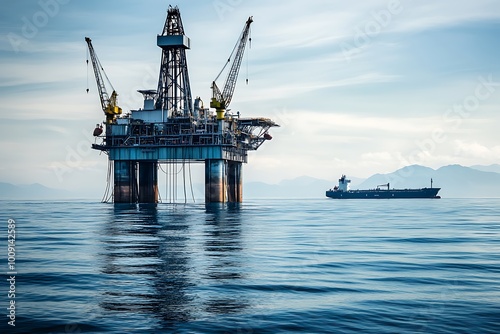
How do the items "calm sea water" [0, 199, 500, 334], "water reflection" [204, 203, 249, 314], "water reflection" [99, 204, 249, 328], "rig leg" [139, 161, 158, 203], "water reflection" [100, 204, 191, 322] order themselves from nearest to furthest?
"calm sea water" [0, 199, 500, 334], "water reflection" [99, 204, 249, 328], "water reflection" [100, 204, 191, 322], "water reflection" [204, 203, 249, 314], "rig leg" [139, 161, 158, 203]

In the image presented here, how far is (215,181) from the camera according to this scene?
110062 mm

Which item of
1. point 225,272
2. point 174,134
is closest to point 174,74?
point 174,134

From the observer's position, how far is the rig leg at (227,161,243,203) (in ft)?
430

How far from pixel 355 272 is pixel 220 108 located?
9563cm

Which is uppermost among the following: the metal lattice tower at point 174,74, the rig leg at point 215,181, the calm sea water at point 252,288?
the metal lattice tower at point 174,74

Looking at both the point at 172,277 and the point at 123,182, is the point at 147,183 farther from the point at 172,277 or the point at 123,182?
the point at 172,277

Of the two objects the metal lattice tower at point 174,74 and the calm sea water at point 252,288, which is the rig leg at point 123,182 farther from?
the calm sea water at point 252,288

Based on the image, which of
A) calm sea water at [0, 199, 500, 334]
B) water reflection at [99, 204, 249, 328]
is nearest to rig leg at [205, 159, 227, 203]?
water reflection at [99, 204, 249, 328]

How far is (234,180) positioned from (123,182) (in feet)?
90.2

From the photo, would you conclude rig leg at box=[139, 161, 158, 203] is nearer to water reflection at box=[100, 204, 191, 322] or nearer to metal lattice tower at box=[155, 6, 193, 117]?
metal lattice tower at box=[155, 6, 193, 117]

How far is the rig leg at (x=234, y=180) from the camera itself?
131012mm

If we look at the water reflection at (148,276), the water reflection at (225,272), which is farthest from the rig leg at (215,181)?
the water reflection at (148,276)

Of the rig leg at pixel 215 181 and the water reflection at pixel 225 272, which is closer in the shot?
the water reflection at pixel 225 272

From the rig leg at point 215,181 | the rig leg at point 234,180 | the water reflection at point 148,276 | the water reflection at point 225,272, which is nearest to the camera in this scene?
the water reflection at point 148,276
